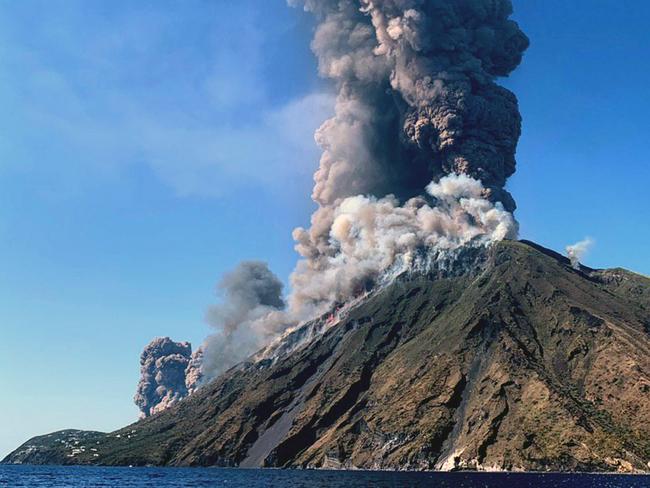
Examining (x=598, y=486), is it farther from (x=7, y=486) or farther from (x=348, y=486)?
(x=7, y=486)

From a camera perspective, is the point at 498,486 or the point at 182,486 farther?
the point at 182,486

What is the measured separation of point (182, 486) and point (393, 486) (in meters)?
54.8

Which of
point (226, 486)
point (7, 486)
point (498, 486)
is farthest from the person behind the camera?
point (7, 486)

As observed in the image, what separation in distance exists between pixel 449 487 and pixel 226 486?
55.7 meters

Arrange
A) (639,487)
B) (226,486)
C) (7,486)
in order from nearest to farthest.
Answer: (639,487) < (226,486) < (7,486)

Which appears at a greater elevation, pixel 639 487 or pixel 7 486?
pixel 7 486

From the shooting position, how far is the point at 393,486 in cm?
15400

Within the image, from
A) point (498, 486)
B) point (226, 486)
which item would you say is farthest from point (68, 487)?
point (498, 486)

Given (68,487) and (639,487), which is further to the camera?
(68,487)

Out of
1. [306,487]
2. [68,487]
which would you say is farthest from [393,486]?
[68,487]

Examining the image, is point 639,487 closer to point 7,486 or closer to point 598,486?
point 598,486

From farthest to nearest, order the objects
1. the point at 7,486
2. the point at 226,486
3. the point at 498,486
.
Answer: the point at 7,486, the point at 226,486, the point at 498,486

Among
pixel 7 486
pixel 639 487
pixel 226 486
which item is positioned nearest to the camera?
pixel 639 487

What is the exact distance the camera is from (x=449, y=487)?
150250mm
